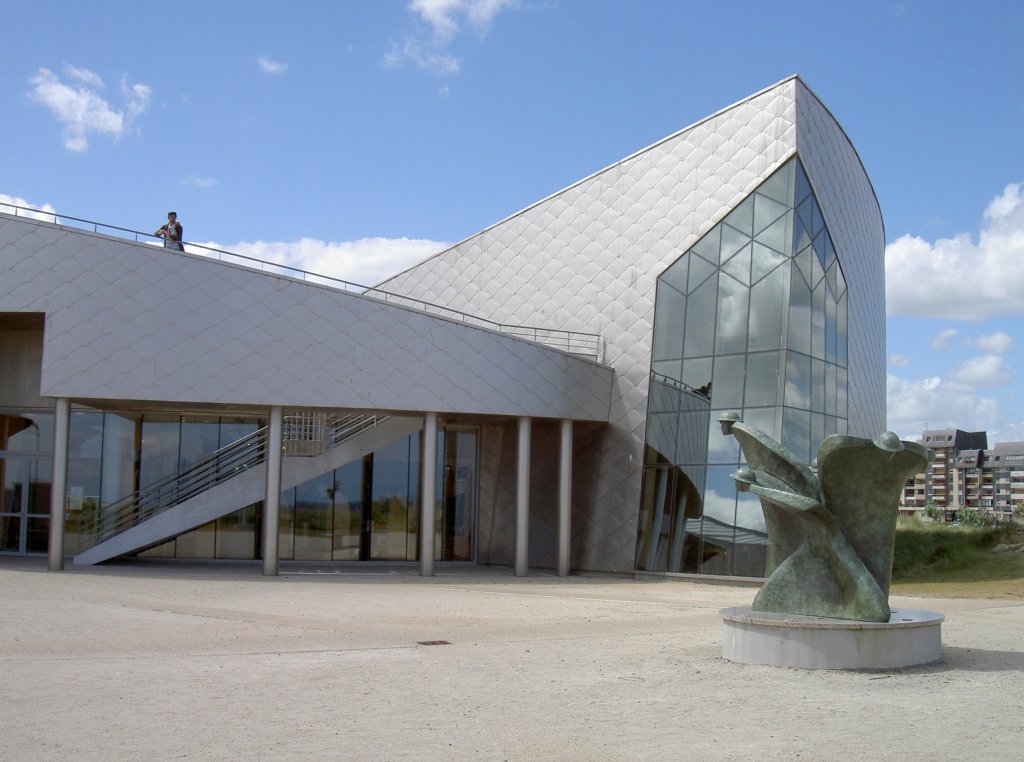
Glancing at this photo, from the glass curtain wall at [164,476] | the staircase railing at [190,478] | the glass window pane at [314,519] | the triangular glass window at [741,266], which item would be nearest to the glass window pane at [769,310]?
the triangular glass window at [741,266]

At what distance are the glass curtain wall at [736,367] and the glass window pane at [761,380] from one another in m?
0.03

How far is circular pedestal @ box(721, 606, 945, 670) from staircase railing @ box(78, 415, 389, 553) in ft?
55.5

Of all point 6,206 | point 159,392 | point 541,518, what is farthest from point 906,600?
point 6,206

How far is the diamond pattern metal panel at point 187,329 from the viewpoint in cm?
2227

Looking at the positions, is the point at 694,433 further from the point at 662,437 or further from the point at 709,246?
the point at 709,246

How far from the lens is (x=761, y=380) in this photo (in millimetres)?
→ 24266

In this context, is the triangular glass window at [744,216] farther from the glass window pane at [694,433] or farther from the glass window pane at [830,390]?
the glass window pane at [694,433]

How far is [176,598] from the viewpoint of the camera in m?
17.7

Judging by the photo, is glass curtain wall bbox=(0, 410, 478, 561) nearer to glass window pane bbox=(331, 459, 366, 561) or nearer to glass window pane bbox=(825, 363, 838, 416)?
glass window pane bbox=(331, 459, 366, 561)

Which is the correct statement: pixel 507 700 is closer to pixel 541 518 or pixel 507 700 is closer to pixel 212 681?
pixel 212 681

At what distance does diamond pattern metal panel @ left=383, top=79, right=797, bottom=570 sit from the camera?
84.0 ft

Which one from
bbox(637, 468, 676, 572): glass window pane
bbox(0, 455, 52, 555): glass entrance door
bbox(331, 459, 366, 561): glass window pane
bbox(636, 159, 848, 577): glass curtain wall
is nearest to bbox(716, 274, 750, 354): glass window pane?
bbox(636, 159, 848, 577): glass curtain wall

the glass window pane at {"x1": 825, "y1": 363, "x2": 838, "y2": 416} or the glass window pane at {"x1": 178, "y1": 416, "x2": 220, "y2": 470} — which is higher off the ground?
the glass window pane at {"x1": 825, "y1": 363, "x2": 838, "y2": 416}

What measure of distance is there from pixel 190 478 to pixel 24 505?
4.87 metres
